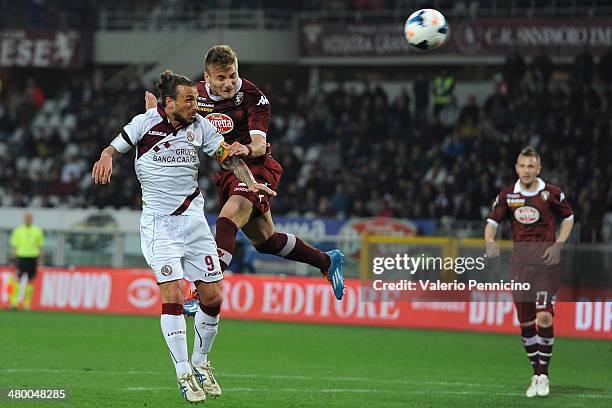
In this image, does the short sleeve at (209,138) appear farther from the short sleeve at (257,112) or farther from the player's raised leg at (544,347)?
the player's raised leg at (544,347)

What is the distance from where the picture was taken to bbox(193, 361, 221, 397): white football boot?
9422 mm

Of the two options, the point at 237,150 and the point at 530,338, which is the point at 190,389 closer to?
the point at 237,150

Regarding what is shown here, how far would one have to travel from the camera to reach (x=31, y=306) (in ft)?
76.2

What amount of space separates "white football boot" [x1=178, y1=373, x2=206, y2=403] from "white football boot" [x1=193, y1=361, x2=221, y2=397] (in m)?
0.42

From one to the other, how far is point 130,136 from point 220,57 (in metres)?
1.28

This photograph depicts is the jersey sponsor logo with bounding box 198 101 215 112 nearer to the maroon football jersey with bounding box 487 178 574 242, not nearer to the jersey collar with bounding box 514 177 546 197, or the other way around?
the maroon football jersey with bounding box 487 178 574 242

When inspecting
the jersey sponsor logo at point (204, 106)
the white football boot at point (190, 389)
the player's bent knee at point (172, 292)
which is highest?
the jersey sponsor logo at point (204, 106)

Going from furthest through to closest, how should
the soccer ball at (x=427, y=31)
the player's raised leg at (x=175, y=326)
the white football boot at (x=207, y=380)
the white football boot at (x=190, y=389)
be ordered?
the soccer ball at (x=427, y=31) → the white football boot at (x=207, y=380) → the player's raised leg at (x=175, y=326) → the white football boot at (x=190, y=389)

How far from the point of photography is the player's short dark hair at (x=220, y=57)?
10008 mm

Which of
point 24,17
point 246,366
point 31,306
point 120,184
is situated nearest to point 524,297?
point 246,366

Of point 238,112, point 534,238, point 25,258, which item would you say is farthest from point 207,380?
point 25,258

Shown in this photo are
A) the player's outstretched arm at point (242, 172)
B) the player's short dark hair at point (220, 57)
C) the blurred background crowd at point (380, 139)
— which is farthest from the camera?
the blurred background crowd at point (380, 139)

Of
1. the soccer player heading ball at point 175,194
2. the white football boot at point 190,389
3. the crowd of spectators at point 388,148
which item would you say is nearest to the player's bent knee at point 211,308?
the soccer player heading ball at point 175,194

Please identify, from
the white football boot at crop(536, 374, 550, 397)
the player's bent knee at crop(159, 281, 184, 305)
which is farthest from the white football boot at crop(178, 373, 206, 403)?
the white football boot at crop(536, 374, 550, 397)
